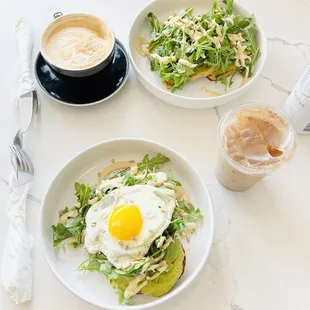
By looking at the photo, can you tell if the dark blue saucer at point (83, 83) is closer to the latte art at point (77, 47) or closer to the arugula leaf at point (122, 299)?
the latte art at point (77, 47)

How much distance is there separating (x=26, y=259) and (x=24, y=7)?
922 millimetres

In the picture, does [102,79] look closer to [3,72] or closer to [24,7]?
[3,72]

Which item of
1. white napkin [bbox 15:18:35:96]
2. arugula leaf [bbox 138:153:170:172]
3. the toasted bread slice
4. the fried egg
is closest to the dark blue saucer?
white napkin [bbox 15:18:35:96]

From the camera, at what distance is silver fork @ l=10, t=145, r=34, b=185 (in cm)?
120

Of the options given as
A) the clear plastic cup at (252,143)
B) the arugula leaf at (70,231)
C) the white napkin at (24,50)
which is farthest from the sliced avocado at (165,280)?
the white napkin at (24,50)

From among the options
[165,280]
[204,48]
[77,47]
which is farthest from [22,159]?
[204,48]

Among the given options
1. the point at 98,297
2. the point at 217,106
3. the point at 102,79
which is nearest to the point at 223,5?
the point at 217,106

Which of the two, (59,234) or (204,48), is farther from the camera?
(204,48)

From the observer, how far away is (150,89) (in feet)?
4.31

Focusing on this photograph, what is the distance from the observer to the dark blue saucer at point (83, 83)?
1.32 metres

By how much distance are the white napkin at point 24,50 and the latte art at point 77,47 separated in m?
0.11

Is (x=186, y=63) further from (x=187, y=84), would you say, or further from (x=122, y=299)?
(x=122, y=299)

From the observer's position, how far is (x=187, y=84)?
1354mm

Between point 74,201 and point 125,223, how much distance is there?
234 millimetres
